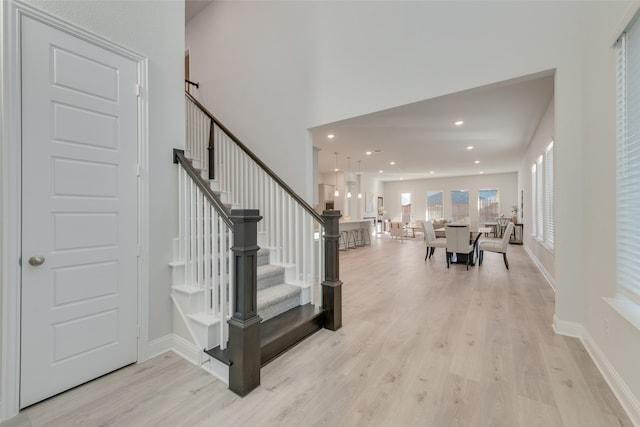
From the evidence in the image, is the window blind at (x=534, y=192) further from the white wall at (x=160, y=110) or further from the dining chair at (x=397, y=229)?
the white wall at (x=160, y=110)

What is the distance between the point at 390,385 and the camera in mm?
1920

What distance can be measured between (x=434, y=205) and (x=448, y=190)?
98 centimetres

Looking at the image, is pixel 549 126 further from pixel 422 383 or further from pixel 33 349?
pixel 33 349

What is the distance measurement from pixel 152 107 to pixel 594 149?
12.4 feet

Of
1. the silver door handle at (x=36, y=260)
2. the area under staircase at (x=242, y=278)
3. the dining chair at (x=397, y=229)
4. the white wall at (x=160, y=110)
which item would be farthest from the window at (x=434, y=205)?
the silver door handle at (x=36, y=260)

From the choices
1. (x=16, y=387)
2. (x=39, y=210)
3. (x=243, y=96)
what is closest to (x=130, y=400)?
(x=16, y=387)

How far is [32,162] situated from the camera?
1755 millimetres

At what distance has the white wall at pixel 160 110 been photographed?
227cm

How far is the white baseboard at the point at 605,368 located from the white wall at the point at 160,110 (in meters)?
3.32

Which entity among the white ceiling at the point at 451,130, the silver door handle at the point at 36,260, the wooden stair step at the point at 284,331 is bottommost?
the wooden stair step at the point at 284,331

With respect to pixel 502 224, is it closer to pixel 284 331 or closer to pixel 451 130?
pixel 451 130

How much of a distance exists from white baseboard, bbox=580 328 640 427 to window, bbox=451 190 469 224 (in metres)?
11.4

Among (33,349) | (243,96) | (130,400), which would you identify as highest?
(243,96)

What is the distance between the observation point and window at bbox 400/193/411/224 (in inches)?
567
